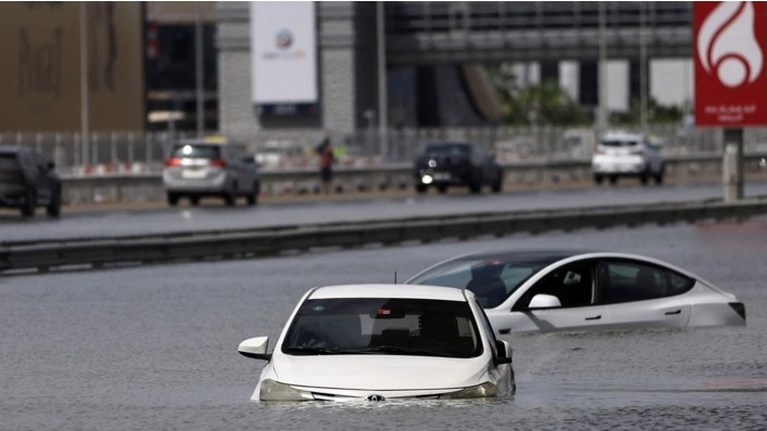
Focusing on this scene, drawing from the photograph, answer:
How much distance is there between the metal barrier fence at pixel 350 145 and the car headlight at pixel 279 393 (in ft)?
167

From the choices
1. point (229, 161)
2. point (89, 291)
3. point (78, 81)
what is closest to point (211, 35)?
point (78, 81)

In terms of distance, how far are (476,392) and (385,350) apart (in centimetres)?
70

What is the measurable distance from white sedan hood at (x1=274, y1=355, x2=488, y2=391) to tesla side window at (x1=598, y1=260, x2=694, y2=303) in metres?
6.69

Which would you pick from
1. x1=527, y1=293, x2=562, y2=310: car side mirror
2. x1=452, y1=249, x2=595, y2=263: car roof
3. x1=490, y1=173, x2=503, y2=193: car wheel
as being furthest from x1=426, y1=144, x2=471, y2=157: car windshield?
x1=527, y1=293, x2=562, y2=310: car side mirror

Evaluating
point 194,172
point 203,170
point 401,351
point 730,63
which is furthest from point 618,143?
point 401,351

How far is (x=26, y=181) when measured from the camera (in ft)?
141

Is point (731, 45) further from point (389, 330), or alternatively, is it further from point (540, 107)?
point (540, 107)

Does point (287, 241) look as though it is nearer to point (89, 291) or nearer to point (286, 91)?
point (89, 291)

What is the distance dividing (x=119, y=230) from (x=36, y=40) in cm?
3072

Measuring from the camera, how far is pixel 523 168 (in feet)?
236

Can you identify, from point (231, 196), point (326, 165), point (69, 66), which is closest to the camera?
point (231, 196)

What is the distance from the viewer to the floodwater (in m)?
11.5

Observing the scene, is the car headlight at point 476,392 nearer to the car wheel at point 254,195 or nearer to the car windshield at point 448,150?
the car wheel at point 254,195

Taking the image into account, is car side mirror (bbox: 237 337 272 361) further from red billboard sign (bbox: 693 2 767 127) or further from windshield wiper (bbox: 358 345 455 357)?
red billboard sign (bbox: 693 2 767 127)
